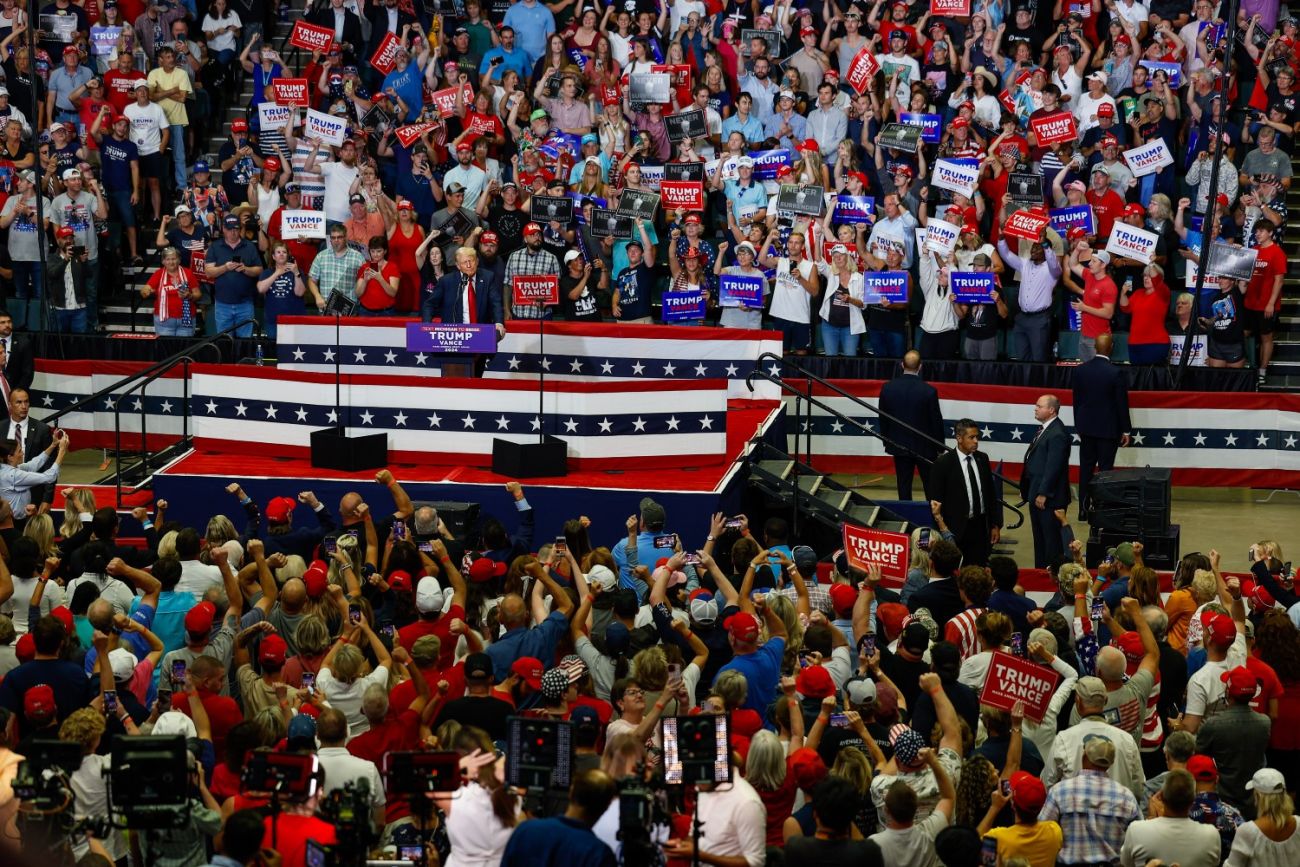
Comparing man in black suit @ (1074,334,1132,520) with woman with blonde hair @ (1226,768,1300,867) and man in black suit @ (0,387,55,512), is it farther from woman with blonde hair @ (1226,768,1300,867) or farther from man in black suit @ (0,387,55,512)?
woman with blonde hair @ (1226,768,1300,867)

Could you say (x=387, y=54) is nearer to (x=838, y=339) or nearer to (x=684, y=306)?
(x=684, y=306)

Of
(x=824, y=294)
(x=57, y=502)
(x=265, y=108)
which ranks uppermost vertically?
(x=265, y=108)

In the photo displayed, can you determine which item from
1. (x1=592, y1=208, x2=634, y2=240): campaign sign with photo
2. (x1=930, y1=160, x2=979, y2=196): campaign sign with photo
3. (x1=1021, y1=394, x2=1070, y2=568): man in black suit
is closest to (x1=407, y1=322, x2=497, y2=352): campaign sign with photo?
(x1=592, y1=208, x2=634, y2=240): campaign sign with photo

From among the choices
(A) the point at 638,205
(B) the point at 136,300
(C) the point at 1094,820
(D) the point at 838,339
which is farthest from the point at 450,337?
(C) the point at 1094,820

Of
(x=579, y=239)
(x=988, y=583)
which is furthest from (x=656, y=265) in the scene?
(x=988, y=583)

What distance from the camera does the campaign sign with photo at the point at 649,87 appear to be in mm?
23828

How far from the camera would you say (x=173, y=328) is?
22.7 meters

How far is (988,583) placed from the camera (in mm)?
12562

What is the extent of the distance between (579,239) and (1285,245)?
8.68m

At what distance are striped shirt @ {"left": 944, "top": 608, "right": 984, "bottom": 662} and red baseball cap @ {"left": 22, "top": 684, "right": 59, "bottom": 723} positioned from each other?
17.5ft

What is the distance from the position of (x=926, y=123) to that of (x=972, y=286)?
2.83 meters

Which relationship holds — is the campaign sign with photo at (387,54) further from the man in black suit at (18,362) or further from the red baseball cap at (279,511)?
the red baseball cap at (279,511)

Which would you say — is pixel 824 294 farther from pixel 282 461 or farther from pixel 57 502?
pixel 57 502

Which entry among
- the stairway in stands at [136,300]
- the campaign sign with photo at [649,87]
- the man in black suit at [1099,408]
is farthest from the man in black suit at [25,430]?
the man in black suit at [1099,408]
